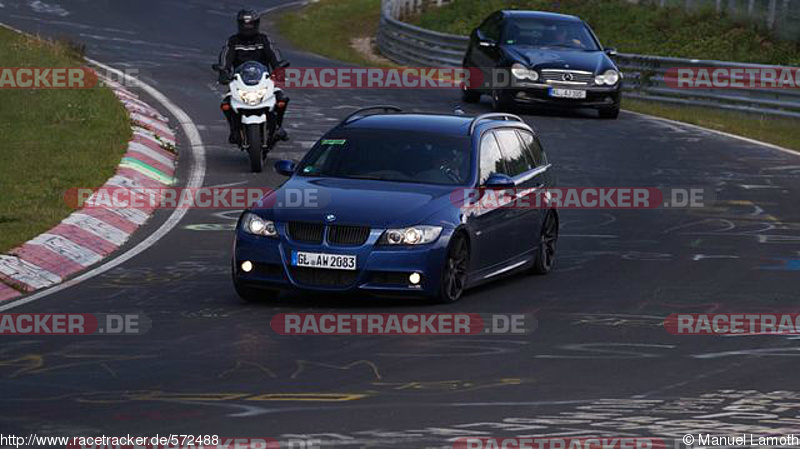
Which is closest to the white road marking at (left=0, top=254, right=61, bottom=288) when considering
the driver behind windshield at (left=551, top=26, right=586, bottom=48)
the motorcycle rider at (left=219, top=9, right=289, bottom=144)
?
the motorcycle rider at (left=219, top=9, right=289, bottom=144)

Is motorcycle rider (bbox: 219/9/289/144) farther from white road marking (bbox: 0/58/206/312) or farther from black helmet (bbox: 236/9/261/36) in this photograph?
white road marking (bbox: 0/58/206/312)

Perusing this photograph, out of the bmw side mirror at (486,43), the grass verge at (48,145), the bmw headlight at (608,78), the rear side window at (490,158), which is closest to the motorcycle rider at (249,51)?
the grass verge at (48,145)

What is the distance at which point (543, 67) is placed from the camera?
96.9 feet

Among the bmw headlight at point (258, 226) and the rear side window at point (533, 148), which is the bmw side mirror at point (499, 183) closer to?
the rear side window at point (533, 148)

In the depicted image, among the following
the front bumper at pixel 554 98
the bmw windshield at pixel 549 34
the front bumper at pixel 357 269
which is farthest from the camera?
the bmw windshield at pixel 549 34

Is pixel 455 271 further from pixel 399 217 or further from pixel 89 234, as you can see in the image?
pixel 89 234

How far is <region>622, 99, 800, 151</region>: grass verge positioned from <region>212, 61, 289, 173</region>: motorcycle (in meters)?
9.64

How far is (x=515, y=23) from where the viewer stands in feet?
103

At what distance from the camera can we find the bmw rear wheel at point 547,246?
51.4 ft

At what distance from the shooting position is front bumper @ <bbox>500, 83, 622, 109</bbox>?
2944 cm

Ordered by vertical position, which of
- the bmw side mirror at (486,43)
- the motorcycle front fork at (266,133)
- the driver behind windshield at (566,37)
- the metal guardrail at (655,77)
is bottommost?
the metal guardrail at (655,77)

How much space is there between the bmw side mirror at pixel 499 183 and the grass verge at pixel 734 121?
14.1m

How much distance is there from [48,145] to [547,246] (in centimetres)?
846

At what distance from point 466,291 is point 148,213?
537cm
